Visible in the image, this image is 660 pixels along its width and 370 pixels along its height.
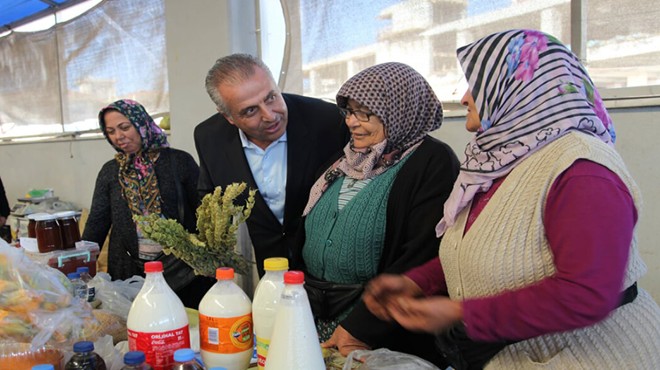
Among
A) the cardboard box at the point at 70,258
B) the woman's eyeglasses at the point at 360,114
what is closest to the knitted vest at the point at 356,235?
the woman's eyeglasses at the point at 360,114

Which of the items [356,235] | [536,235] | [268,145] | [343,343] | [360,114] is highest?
[360,114]

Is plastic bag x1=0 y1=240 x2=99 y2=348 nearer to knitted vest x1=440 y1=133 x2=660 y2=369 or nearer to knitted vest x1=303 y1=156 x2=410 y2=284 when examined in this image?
knitted vest x1=303 y1=156 x2=410 y2=284

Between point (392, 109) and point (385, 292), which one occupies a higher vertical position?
point (392, 109)

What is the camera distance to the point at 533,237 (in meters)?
0.90

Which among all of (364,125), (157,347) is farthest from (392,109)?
(157,347)

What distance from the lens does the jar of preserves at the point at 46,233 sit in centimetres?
182

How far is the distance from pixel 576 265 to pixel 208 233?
2.70 feet

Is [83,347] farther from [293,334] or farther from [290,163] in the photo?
[290,163]

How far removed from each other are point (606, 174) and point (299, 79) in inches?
97.3

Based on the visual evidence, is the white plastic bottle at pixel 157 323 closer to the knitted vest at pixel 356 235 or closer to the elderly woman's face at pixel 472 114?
the knitted vest at pixel 356 235

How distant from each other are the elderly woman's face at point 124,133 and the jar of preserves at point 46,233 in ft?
1.89

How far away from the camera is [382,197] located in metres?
1.37

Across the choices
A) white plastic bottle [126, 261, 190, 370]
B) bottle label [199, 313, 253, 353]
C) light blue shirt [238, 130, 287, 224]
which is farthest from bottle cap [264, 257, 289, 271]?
light blue shirt [238, 130, 287, 224]

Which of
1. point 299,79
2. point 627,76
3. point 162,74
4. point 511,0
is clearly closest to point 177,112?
point 162,74
